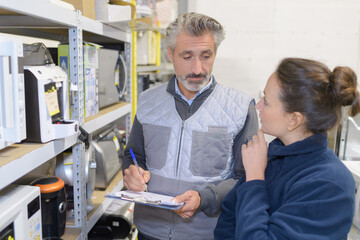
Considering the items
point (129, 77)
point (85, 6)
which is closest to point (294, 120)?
point (85, 6)

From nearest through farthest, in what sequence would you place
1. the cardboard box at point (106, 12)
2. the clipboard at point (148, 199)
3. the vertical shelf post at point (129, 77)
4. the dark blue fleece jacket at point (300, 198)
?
1. the dark blue fleece jacket at point (300, 198)
2. the clipboard at point (148, 199)
3. the cardboard box at point (106, 12)
4. the vertical shelf post at point (129, 77)

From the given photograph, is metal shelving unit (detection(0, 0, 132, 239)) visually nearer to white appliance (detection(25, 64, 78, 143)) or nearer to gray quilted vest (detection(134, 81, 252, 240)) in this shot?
white appliance (detection(25, 64, 78, 143))

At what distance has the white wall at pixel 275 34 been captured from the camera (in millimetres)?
3098

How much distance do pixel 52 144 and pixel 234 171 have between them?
0.78 meters

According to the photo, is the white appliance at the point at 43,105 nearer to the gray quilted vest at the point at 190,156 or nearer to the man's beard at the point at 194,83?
the gray quilted vest at the point at 190,156

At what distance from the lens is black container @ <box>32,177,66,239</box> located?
1.22 meters

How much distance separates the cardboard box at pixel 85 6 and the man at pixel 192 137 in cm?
39

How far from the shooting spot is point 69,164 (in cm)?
159

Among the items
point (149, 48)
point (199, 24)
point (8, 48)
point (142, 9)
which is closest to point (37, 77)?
point (8, 48)

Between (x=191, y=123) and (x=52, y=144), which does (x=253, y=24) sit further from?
(x=52, y=144)

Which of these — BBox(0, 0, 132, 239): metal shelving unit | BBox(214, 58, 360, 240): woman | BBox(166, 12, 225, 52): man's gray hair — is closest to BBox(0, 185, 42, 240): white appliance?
BBox(0, 0, 132, 239): metal shelving unit

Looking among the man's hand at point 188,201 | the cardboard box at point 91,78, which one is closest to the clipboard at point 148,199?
the man's hand at point 188,201

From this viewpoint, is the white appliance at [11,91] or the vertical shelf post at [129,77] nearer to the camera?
the white appliance at [11,91]

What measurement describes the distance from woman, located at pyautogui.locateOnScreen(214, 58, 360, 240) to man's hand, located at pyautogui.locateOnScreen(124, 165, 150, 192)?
50 centimetres
